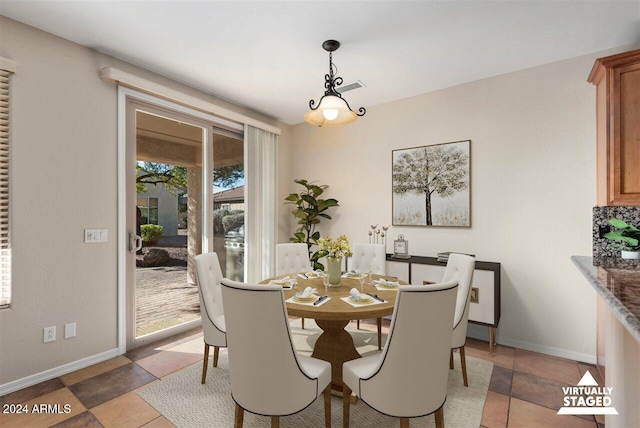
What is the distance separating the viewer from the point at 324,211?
14.7ft

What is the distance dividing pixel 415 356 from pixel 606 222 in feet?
7.37

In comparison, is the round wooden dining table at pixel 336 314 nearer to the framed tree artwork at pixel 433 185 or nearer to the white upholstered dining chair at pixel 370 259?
the white upholstered dining chair at pixel 370 259

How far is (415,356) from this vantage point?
144 cm

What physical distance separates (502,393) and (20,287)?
141 inches

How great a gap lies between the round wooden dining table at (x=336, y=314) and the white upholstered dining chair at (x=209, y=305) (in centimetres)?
56

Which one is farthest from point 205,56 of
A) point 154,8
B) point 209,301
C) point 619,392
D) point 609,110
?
point 619,392

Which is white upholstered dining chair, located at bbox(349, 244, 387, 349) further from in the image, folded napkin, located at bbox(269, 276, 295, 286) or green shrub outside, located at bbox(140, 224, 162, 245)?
green shrub outside, located at bbox(140, 224, 162, 245)

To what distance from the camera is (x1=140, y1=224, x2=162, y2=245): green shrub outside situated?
3.09 meters

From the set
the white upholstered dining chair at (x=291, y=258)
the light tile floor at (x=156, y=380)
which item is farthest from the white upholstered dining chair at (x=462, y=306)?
the white upholstered dining chair at (x=291, y=258)


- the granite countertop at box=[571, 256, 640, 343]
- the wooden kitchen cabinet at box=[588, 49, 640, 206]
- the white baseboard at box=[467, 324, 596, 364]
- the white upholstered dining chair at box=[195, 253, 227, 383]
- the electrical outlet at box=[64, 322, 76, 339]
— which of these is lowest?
the white baseboard at box=[467, 324, 596, 364]

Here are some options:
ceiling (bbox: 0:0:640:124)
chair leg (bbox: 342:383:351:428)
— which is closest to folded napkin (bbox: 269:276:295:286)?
chair leg (bbox: 342:383:351:428)

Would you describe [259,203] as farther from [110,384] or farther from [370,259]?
[110,384]

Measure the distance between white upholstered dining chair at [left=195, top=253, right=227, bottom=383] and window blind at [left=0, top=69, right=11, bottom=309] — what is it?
4.40ft

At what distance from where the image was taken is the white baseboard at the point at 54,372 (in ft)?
7.30
